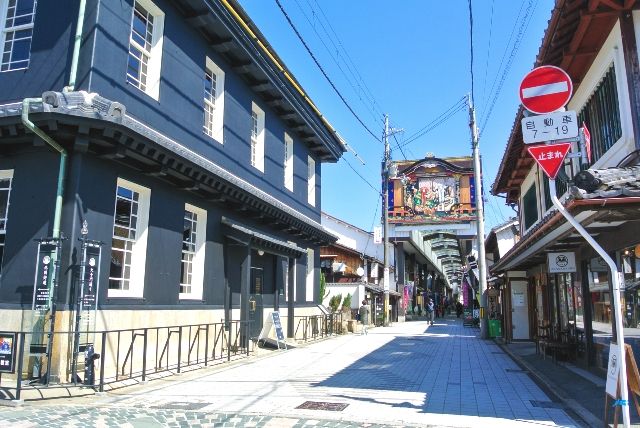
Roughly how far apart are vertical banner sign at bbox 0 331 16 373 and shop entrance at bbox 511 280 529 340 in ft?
54.4

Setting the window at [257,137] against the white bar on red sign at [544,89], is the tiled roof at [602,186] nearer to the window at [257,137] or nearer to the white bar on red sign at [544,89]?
the white bar on red sign at [544,89]

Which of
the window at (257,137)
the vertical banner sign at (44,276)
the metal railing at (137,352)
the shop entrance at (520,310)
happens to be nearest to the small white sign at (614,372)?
the metal railing at (137,352)

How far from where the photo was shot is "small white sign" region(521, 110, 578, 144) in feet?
18.8

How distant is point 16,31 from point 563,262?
12314mm

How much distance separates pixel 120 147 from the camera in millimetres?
9328

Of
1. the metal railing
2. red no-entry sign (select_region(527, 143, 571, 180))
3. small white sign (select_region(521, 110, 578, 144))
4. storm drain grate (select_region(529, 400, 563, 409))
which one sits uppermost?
small white sign (select_region(521, 110, 578, 144))

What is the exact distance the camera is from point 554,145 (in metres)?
5.73

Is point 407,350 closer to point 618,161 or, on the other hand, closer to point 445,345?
point 445,345

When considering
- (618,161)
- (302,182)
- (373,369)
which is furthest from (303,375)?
(302,182)

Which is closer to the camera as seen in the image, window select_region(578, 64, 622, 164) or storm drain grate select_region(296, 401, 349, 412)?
storm drain grate select_region(296, 401, 349, 412)

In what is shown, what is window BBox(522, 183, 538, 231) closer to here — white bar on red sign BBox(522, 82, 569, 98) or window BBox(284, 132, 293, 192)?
window BBox(284, 132, 293, 192)

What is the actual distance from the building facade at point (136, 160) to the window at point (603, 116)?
25.6 ft

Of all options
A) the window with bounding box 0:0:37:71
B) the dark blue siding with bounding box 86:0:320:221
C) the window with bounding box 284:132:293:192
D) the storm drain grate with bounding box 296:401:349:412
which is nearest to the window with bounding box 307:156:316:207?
the window with bounding box 284:132:293:192

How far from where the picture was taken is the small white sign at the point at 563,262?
37.1 ft
